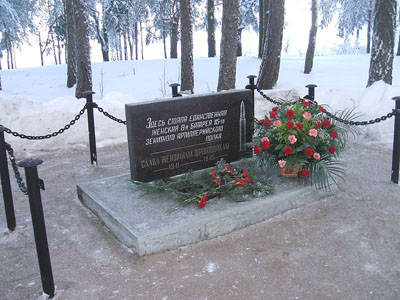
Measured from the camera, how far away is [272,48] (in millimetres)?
11148

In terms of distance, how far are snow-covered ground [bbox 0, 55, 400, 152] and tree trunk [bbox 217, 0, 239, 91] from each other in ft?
3.23

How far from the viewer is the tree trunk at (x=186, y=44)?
11.9m

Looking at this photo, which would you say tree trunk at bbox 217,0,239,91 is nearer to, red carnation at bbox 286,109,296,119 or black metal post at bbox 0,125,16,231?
red carnation at bbox 286,109,296,119

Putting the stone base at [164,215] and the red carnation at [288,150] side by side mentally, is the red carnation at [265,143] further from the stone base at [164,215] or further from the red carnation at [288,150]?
the stone base at [164,215]

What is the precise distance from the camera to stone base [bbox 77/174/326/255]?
4277mm

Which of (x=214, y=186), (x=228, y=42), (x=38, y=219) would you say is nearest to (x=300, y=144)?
(x=214, y=186)

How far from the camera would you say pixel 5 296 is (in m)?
3.60

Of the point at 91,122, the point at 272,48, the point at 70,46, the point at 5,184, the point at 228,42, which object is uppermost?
the point at 70,46

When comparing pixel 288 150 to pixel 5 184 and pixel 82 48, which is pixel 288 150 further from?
pixel 82 48

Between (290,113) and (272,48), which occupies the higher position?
(272,48)

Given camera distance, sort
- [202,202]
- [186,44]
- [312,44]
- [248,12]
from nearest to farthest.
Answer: [202,202], [186,44], [312,44], [248,12]

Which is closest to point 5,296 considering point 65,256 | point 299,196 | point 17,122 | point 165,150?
point 65,256

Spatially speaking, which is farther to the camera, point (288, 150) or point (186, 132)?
point (186, 132)

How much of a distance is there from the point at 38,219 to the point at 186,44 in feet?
31.2
